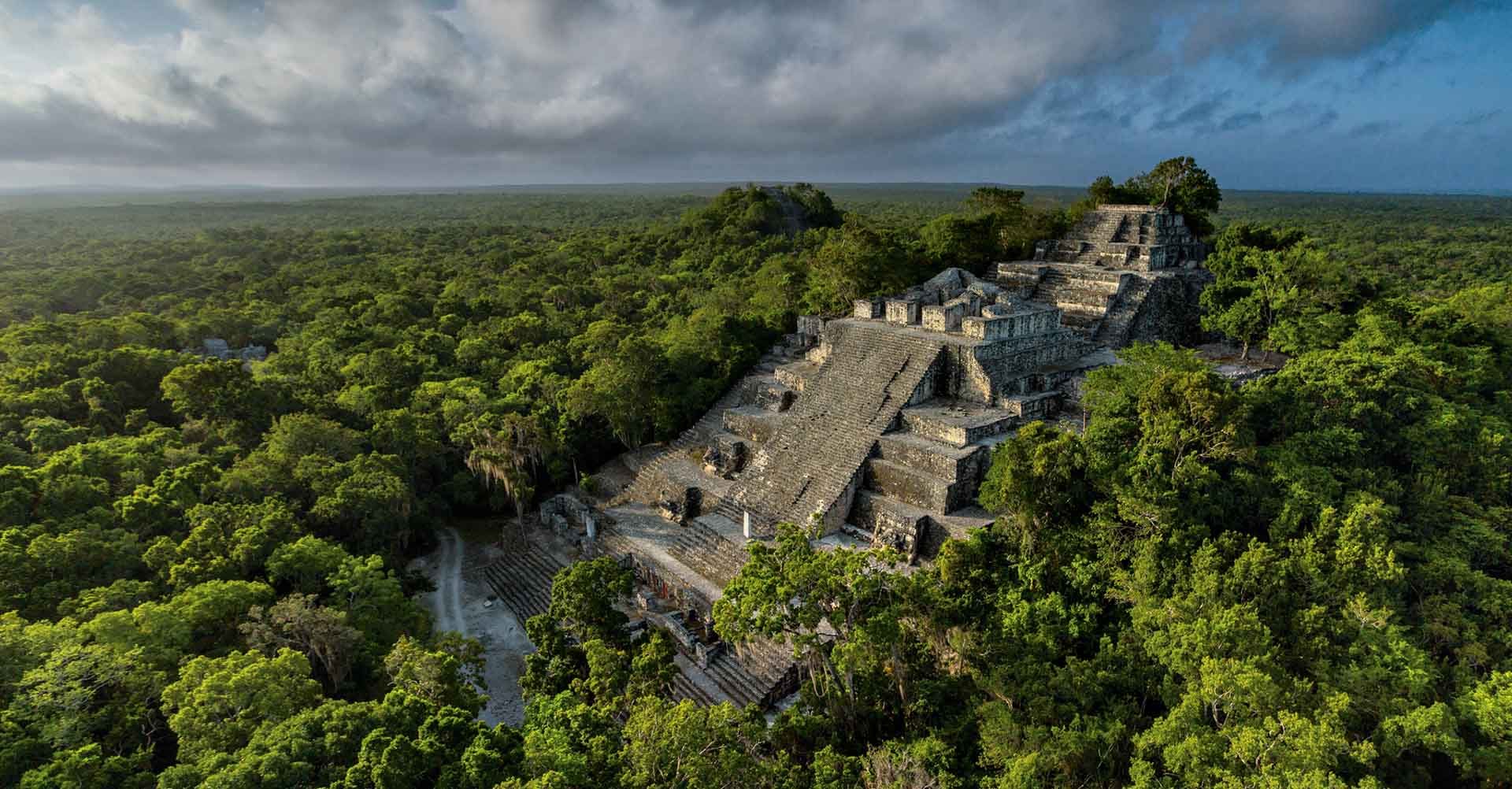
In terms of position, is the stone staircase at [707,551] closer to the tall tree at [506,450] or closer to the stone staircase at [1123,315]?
the tall tree at [506,450]

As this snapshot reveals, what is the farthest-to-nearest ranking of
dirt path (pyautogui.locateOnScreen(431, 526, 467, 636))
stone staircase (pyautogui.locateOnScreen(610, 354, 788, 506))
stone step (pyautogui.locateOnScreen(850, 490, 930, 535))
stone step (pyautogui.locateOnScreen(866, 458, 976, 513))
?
stone staircase (pyautogui.locateOnScreen(610, 354, 788, 506)), dirt path (pyautogui.locateOnScreen(431, 526, 467, 636)), stone step (pyautogui.locateOnScreen(866, 458, 976, 513)), stone step (pyautogui.locateOnScreen(850, 490, 930, 535))

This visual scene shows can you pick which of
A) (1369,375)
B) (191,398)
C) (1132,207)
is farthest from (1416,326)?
(191,398)

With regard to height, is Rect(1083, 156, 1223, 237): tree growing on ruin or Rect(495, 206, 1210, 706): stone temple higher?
Answer: Rect(1083, 156, 1223, 237): tree growing on ruin

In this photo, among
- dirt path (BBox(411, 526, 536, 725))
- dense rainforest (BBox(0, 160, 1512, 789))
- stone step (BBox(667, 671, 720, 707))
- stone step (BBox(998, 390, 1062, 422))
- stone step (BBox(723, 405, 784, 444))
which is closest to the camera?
dense rainforest (BBox(0, 160, 1512, 789))

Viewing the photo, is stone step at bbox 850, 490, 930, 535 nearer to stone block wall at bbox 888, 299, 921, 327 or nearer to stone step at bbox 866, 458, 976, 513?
stone step at bbox 866, 458, 976, 513

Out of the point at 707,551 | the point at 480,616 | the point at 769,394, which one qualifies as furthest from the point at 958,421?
the point at 480,616

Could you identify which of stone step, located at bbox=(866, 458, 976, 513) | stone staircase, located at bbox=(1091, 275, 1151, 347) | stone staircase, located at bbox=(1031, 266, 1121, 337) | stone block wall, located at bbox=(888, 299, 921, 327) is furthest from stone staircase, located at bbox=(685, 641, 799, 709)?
stone staircase, located at bbox=(1091, 275, 1151, 347)

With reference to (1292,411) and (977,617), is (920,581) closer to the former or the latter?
(977,617)

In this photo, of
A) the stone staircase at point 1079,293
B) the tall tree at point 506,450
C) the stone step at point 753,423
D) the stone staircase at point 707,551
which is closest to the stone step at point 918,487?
the stone staircase at point 707,551
